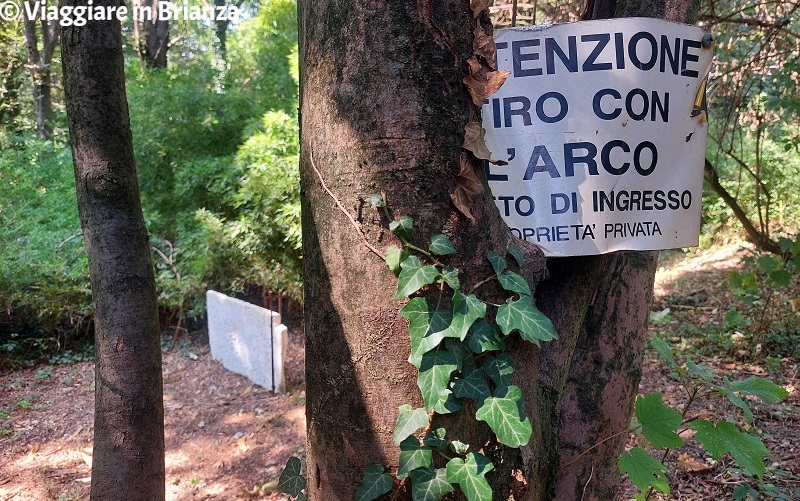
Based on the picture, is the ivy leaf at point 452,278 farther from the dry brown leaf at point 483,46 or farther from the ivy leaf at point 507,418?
Result: the dry brown leaf at point 483,46

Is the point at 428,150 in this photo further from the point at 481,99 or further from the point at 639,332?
the point at 639,332

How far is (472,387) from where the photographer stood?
4.00ft

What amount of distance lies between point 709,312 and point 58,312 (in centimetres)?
644

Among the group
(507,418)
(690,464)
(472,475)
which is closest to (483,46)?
(507,418)

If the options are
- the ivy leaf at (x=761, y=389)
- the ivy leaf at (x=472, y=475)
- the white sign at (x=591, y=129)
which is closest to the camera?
the ivy leaf at (x=472, y=475)

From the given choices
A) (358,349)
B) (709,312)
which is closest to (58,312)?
(358,349)

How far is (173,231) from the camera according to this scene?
7.33 m

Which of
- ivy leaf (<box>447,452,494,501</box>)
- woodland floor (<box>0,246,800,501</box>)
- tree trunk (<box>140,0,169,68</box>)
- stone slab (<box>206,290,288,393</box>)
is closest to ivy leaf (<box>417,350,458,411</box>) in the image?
ivy leaf (<box>447,452,494,501</box>)

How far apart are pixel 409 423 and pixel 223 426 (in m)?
3.66

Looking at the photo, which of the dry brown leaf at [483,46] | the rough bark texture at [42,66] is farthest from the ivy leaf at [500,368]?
the rough bark texture at [42,66]

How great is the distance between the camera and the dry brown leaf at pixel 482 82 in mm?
1254

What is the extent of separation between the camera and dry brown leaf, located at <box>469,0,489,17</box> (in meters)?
1.25

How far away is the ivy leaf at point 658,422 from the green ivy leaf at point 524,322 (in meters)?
0.53

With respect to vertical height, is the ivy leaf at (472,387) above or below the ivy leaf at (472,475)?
above
